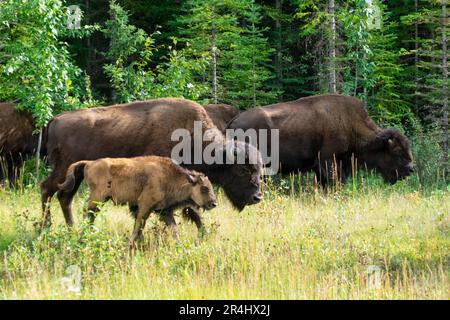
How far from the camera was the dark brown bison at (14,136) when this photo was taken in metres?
16.3

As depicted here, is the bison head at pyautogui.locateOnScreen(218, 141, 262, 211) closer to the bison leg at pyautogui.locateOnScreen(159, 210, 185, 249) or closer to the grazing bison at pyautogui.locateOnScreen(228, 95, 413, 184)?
the bison leg at pyautogui.locateOnScreen(159, 210, 185, 249)

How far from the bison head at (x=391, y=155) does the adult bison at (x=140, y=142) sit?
5.05m

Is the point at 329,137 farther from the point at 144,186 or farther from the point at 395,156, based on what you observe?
the point at 144,186

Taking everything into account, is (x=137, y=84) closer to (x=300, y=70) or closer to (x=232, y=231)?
(x=232, y=231)

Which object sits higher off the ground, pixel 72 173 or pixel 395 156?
pixel 72 173

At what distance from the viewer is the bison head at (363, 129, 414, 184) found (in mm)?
14273

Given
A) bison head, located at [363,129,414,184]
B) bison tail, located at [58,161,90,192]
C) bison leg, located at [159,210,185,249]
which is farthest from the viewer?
bison head, located at [363,129,414,184]

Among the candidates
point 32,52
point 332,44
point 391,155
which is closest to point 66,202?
point 32,52

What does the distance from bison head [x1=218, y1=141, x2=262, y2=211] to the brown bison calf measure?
1467mm

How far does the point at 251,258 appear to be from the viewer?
752 cm

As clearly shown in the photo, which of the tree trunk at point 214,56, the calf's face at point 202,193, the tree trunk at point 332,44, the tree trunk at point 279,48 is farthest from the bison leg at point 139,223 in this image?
the tree trunk at point 279,48

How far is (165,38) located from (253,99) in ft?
20.3

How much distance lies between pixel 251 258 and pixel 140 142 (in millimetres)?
3451

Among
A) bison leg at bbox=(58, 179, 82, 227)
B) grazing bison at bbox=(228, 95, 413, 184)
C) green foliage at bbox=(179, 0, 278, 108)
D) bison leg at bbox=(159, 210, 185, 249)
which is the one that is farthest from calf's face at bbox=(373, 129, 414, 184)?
bison leg at bbox=(58, 179, 82, 227)
